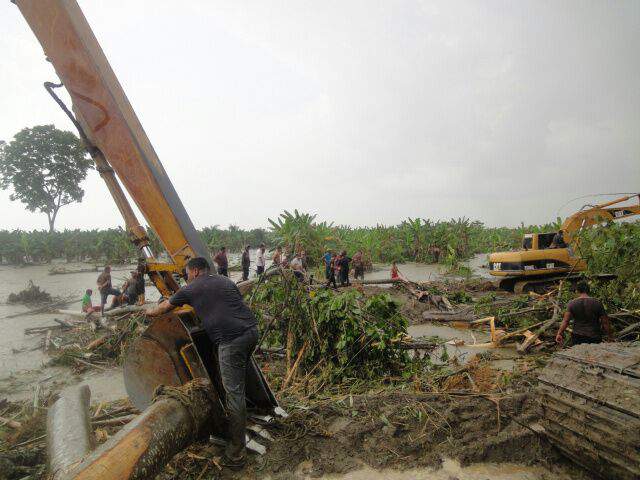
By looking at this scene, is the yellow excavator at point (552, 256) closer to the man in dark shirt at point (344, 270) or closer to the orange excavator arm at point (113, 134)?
the man in dark shirt at point (344, 270)

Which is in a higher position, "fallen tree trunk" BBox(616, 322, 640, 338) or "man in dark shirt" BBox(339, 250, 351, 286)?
"man in dark shirt" BBox(339, 250, 351, 286)

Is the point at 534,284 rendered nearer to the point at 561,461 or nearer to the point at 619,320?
the point at 619,320

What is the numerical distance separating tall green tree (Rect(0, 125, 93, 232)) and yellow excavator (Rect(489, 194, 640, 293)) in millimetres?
41926

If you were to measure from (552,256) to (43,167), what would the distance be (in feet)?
149

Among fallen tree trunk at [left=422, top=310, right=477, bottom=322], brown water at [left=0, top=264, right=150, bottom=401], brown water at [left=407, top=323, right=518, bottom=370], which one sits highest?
fallen tree trunk at [left=422, top=310, right=477, bottom=322]

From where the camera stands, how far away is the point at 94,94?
132 inches

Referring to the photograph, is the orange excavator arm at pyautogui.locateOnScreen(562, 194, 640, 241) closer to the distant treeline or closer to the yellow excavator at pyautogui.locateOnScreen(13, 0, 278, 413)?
Result: the distant treeline

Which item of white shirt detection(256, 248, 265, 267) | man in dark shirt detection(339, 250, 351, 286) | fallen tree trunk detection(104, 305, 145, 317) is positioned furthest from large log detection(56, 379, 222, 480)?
white shirt detection(256, 248, 265, 267)

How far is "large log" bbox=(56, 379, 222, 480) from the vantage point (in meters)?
2.38

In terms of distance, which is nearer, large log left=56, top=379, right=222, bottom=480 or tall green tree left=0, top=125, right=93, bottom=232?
large log left=56, top=379, right=222, bottom=480

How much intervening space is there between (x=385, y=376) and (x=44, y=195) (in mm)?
44869

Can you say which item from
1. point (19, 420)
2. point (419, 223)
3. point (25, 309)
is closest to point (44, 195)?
point (25, 309)

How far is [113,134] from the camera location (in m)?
3.43

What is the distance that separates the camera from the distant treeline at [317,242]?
67.2 feet
